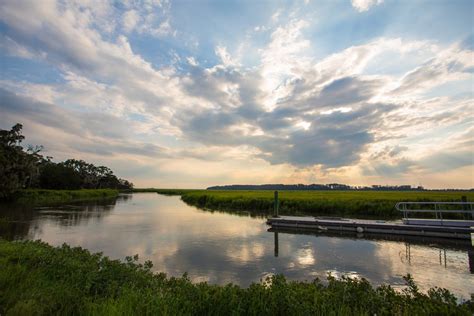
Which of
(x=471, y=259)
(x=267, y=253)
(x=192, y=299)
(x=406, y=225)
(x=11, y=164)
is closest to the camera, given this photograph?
(x=192, y=299)

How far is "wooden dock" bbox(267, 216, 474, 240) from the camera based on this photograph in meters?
15.0

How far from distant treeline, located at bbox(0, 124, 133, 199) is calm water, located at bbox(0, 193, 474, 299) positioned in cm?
2504

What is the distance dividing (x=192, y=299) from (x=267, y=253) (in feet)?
24.9

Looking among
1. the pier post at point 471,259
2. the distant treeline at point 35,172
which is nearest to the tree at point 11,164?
the distant treeline at point 35,172

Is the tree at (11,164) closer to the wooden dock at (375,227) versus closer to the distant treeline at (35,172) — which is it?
the distant treeline at (35,172)

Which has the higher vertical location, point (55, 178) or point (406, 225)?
point (55, 178)

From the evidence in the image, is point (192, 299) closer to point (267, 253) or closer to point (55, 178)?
point (267, 253)

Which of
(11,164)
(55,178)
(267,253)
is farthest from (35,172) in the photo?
(267,253)

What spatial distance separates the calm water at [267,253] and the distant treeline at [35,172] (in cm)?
2504

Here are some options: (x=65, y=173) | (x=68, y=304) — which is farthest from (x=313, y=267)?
(x=65, y=173)

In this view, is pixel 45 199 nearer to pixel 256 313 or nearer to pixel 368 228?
pixel 368 228

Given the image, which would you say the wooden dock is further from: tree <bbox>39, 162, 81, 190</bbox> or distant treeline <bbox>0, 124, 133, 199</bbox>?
tree <bbox>39, 162, 81, 190</bbox>

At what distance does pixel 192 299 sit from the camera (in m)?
5.18

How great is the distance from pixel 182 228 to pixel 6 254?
11698 millimetres
